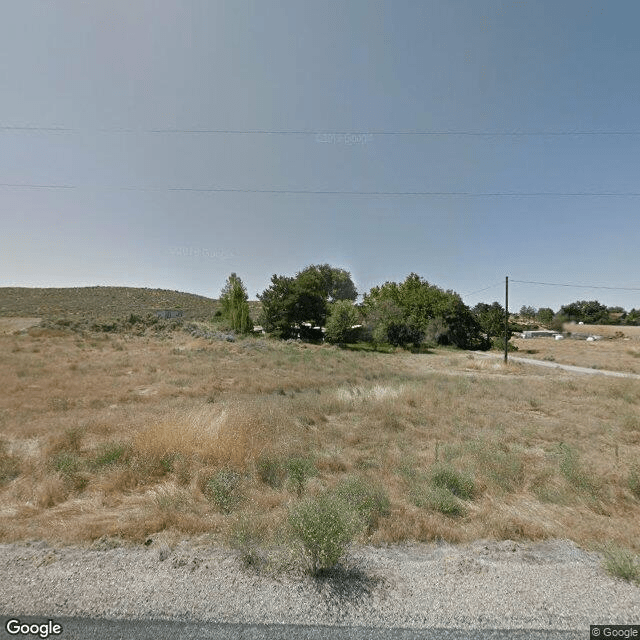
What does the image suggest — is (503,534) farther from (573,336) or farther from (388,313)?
(573,336)

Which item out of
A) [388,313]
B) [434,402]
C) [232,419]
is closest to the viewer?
[232,419]

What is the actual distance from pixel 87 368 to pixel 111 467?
12691 millimetres

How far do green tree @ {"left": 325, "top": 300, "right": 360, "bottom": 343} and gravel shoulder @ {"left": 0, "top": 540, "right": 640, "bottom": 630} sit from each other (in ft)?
106

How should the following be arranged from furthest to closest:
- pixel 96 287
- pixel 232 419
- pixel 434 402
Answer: pixel 96 287 < pixel 434 402 < pixel 232 419

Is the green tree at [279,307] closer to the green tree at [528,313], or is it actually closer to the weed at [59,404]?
the weed at [59,404]

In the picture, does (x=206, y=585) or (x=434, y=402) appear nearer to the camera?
(x=206, y=585)

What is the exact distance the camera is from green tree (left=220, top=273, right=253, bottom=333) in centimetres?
3809

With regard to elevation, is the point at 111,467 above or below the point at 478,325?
below

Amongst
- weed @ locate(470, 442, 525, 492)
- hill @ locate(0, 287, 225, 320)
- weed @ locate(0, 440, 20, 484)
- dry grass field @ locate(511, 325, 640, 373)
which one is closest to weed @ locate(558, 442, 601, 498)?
weed @ locate(470, 442, 525, 492)

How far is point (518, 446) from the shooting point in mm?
6793

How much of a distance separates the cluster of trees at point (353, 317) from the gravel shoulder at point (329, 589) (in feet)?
106

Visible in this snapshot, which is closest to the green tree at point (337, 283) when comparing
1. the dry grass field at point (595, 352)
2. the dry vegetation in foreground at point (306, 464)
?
the dry grass field at point (595, 352)

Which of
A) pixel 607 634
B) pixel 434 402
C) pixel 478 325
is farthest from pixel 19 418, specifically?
pixel 478 325

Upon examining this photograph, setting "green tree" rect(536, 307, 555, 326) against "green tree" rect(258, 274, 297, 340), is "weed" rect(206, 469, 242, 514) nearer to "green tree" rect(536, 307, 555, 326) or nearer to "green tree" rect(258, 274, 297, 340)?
"green tree" rect(258, 274, 297, 340)
